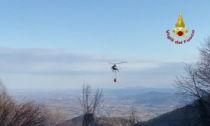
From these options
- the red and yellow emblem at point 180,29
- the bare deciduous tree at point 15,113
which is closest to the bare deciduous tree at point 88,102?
the bare deciduous tree at point 15,113

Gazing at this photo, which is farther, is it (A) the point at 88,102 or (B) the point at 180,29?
(A) the point at 88,102

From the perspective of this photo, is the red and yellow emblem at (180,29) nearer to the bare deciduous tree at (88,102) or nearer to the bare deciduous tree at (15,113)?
the bare deciduous tree at (88,102)

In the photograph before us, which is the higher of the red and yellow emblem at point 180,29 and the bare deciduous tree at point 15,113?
the red and yellow emblem at point 180,29

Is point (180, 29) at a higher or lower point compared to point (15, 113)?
higher

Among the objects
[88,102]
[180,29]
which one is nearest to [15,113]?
[88,102]

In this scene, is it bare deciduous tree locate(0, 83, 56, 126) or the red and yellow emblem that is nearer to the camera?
the red and yellow emblem

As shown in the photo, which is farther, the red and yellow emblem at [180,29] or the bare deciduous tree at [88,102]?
the bare deciduous tree at [88,102]

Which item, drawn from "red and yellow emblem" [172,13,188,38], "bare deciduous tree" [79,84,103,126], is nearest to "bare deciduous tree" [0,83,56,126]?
"bare deciduous tree" [79,84,103,126]

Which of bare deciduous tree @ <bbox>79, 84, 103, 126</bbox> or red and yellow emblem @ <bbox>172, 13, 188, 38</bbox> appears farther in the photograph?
bare deciduous tree @ <bbox>79, 84, 103, 126</bbox>

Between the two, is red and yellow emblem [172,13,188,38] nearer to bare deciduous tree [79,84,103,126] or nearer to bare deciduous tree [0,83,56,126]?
bare deciduous tree [79,84,103,126]

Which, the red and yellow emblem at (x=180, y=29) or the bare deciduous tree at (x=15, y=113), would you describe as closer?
Answer: the red and yellow emblem at (x=180, y=29)

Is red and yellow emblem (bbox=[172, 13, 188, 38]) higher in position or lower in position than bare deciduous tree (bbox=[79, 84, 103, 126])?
higher

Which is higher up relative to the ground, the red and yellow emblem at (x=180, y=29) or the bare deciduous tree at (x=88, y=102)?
the red and yellow emblem at (x=180, y=29)

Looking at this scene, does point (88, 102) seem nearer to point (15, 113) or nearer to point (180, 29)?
point (15, 113)
